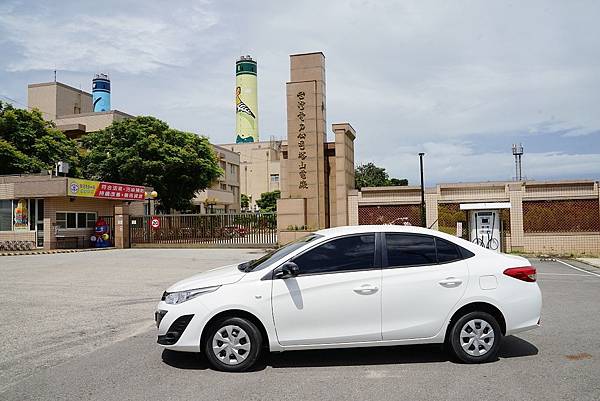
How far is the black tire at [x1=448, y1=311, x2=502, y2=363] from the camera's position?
236 inches

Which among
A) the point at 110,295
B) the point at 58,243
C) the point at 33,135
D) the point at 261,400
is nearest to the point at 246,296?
the point at 261,400

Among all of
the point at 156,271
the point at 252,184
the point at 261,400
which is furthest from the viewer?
the point at 252,184

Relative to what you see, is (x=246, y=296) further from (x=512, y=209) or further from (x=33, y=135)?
(x=33, y=135)

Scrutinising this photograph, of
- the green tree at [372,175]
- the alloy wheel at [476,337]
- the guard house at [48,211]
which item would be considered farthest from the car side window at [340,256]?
the green tree at [372,175]

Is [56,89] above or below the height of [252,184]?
above

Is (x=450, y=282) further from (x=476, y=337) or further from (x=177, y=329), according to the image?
(x=177, y=329)

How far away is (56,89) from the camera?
5797cm

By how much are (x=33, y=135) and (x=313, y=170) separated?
75.0 ft

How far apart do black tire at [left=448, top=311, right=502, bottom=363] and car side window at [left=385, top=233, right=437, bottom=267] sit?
742 millimetres

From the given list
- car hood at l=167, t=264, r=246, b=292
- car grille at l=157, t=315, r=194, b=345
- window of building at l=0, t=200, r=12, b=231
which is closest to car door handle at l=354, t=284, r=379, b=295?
car hood at l=167, t=264, r=246, b=292

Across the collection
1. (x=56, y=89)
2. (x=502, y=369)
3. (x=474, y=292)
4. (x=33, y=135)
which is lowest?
(x=502, y=369)

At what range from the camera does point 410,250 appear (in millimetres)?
6172

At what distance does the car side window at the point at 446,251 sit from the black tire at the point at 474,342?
0.65 meters

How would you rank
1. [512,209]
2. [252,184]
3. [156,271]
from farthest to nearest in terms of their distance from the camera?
[252,184], [512,209], [156,271]
